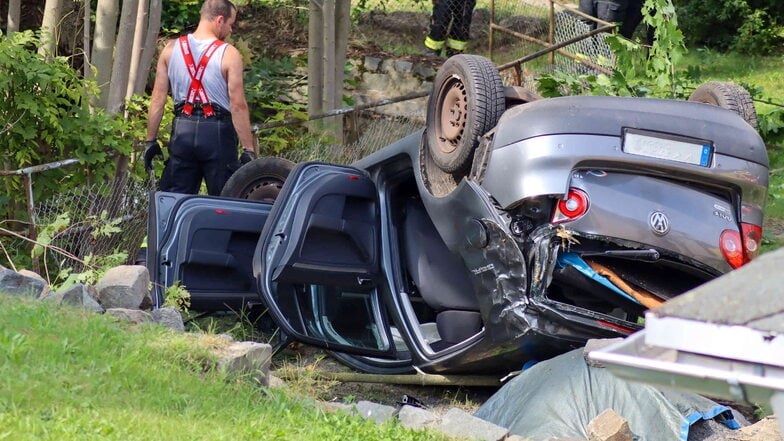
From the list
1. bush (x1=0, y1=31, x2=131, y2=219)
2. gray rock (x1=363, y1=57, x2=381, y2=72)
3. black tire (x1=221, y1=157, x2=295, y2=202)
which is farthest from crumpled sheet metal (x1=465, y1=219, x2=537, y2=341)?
gray rock (x1=363, y1=57, x2=381, y2=72)

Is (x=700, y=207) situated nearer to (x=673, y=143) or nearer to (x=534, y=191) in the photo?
(x=673, y=143)

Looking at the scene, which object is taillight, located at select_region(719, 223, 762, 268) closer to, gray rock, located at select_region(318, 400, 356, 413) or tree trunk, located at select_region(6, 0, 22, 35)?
gray rock, located at select_region(318, 400, 356, 413)

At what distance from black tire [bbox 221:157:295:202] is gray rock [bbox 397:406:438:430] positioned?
2576mm

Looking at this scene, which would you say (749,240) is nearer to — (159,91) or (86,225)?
(159,91)

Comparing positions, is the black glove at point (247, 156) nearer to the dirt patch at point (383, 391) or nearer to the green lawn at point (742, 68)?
the dirt patch at point (383, 391)

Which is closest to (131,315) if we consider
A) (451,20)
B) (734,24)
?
(451,20)

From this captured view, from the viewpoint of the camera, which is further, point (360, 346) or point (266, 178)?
A: point (266, 178)

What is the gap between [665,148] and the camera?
4887 millimetres

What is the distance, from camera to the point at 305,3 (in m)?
15.5

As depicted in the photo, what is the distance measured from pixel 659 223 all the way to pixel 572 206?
375mm

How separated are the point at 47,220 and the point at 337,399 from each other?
2.71m

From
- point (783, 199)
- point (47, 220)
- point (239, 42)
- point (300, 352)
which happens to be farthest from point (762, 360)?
point (239, 42)

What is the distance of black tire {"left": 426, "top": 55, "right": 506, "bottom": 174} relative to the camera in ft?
17.3

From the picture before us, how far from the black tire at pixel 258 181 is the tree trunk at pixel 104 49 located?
246 centimetres
